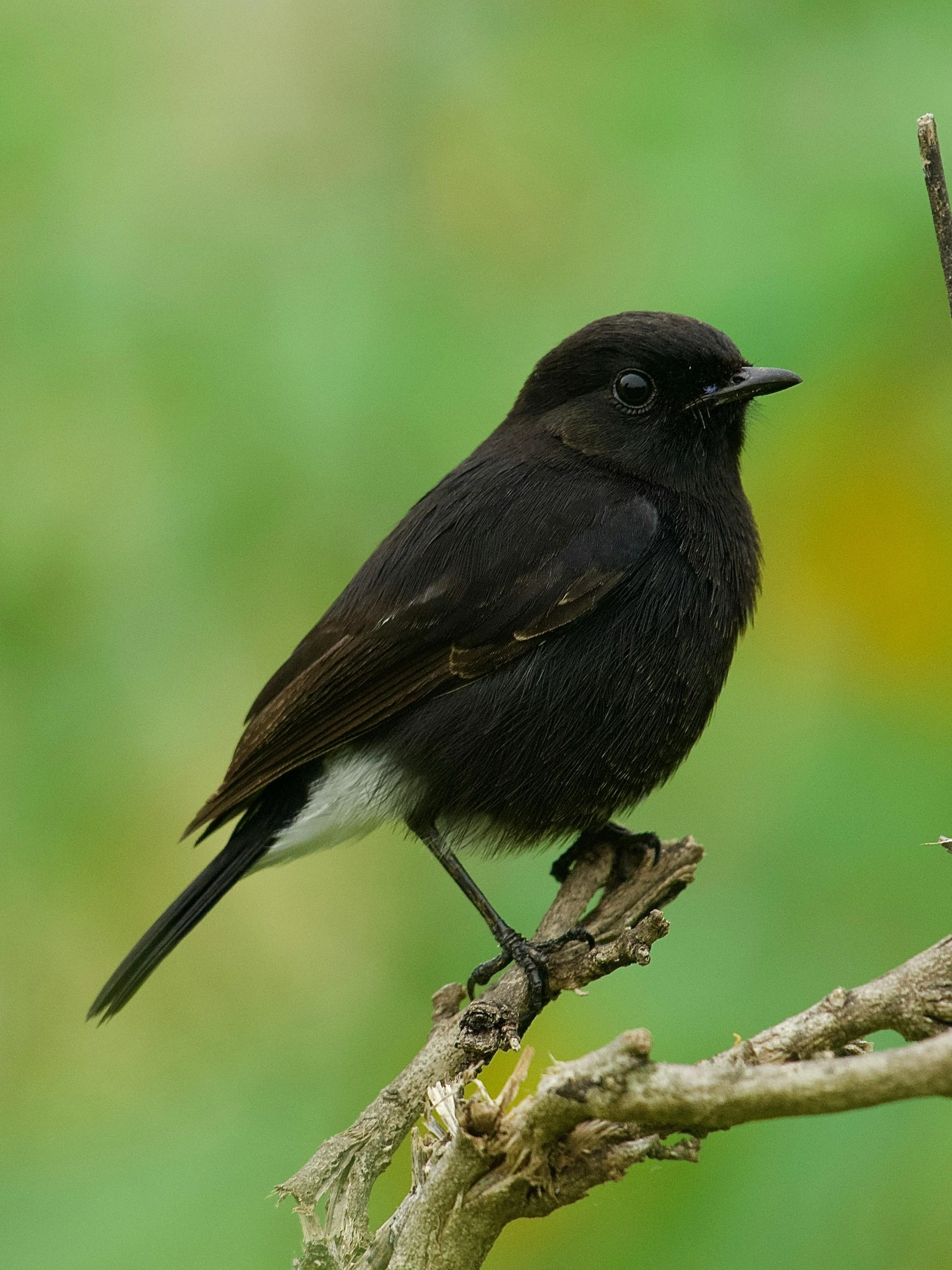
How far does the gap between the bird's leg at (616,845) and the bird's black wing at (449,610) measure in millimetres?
583

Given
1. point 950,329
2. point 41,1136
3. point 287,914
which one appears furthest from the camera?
point 287,914

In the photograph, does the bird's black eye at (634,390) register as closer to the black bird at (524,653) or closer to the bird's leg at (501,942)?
the black bird at (524,653)

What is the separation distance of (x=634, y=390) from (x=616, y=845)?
1157 mm

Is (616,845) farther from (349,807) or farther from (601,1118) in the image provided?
(601,1118)

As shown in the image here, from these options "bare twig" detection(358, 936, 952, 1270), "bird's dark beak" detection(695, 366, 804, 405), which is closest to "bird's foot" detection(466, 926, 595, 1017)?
"bare twig" detection(358, 936, 952, 1270)

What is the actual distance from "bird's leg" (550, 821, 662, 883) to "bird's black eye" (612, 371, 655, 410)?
1.07 meters

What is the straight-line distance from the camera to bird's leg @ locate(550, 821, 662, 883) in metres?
3.77

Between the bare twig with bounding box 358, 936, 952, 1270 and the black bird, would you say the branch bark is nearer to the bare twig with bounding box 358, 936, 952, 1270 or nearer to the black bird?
the bare twig with bounding box 358, 936, 952, 1270

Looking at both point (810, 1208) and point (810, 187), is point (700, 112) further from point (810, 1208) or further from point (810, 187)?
point (810, 1208)

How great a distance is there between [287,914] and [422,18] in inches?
98.6

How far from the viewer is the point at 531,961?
3.21 meters

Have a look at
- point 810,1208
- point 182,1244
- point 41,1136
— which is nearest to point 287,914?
point 41,1136


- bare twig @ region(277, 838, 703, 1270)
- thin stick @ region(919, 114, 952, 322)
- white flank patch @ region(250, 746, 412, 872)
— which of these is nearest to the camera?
thin stick @ region(919, 114, 952, 322)

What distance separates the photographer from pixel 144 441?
396cm
